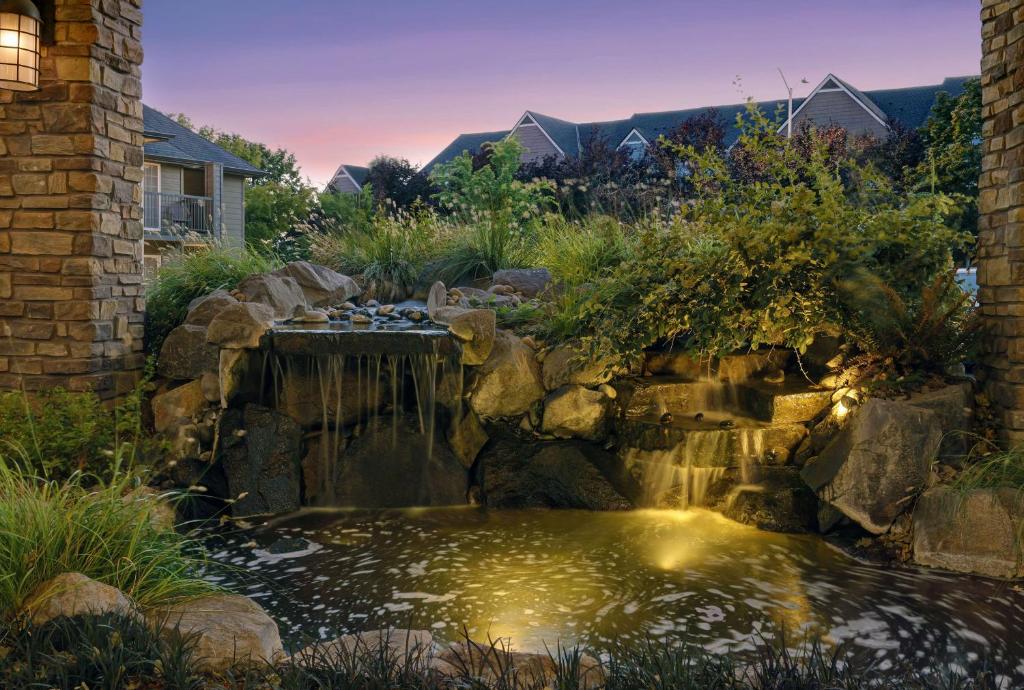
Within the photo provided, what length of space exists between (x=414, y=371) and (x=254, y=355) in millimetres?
1190

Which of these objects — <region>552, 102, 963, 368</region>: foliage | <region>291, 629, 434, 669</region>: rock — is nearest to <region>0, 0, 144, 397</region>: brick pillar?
<region>552, 102, 963, 368</region>: foliage

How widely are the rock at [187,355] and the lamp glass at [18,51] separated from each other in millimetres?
1930

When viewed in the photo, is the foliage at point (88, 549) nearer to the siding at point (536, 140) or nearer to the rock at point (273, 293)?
the rock at point (273, 293)

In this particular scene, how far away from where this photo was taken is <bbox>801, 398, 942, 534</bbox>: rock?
5059 millimetres

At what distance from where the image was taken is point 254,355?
6.32m

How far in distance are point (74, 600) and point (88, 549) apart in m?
0.51

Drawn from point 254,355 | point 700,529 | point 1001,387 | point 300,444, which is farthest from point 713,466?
point 254,355

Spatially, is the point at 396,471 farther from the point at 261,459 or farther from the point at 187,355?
the point at 187,355

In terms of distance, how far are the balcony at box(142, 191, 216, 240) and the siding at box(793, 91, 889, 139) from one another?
1492 centimetres

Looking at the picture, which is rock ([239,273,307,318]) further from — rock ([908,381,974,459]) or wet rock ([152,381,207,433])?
rock ([908,381,974,459])

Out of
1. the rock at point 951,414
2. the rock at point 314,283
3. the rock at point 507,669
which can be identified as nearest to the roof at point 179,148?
the rock at point 314,283

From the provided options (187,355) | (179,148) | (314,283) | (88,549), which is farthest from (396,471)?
(179,148)

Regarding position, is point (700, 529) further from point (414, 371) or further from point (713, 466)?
point (414, 371)

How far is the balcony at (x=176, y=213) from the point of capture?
20.2 m
